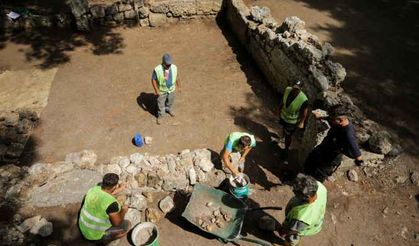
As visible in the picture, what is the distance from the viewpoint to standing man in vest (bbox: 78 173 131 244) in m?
5.38

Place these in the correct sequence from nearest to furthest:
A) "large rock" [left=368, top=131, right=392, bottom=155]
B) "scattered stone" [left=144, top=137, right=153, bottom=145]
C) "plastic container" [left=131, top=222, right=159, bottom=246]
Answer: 1. "plastic container" [left=131, top=222, right=159, bottom=246]
2. "large rock" [left=368, top=131, right=392, bottom=155]
3. "scattered stone" [left=144, top=137, right=153, bottom=145]

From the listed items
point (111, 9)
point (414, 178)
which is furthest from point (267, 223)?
point (111, 9)

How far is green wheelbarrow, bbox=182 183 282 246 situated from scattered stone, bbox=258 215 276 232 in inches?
13.0

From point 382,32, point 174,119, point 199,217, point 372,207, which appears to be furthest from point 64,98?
point 382,32

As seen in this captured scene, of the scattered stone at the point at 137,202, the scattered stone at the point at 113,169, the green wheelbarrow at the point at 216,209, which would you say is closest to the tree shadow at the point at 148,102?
the scattered stone at the point at 113,169

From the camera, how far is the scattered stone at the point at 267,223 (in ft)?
20.7

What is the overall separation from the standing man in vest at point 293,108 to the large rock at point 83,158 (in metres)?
4.09

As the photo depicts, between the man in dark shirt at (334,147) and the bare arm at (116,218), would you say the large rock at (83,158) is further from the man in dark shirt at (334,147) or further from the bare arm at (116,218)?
the man in dark shirt at (334,147)

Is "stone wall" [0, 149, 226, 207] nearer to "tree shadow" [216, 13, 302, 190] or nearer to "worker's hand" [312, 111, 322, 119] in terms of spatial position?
"tree shadow" [216, 13, 302, 190]

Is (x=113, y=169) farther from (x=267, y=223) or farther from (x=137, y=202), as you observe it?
(x=267, y=223)

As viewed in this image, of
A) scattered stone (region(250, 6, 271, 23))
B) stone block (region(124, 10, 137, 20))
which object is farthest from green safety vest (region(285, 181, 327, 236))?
stone block (region(124, 10, 137, 20))

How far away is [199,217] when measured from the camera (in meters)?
6.21

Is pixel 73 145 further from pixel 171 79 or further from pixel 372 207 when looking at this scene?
pixel 372 207

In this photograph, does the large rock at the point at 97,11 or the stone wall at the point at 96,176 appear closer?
the stone wall at the point at 96,176
